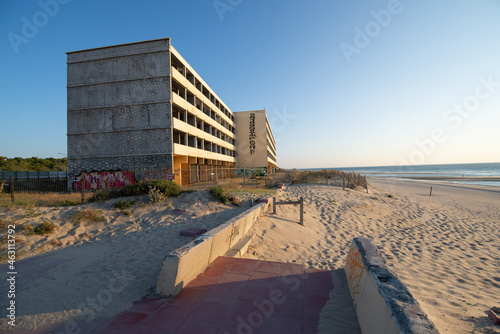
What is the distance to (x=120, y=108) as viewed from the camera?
21.2 m

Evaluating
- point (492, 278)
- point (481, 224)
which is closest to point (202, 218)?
point (492, 278)

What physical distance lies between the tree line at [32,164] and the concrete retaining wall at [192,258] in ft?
153

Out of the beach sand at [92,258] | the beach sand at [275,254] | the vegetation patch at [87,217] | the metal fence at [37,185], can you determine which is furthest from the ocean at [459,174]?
the metal fence at [37,185]

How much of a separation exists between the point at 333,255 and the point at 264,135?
41.8 m

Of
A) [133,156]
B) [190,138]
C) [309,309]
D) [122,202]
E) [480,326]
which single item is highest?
[190,138]

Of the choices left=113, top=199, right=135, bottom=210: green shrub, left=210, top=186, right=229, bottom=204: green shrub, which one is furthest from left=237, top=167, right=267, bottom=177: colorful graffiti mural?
left=113, top=199, right=135, bottom=210: green shrub

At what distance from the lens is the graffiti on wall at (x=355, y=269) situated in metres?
2.87

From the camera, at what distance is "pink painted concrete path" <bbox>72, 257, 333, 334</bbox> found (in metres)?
2.39

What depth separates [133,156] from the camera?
20766 mm

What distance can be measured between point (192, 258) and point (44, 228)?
16.6ft

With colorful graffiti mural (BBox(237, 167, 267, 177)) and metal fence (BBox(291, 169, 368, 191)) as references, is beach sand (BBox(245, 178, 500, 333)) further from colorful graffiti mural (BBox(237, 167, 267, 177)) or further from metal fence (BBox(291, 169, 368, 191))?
colorful graffiti mural (BBox(237, 167, 267, 177))

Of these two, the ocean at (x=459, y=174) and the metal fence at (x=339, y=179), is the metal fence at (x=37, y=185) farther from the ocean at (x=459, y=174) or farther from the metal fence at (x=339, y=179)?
Result: the ocean at (x=459, y=174)

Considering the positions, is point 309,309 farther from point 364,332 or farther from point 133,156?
point 133,156

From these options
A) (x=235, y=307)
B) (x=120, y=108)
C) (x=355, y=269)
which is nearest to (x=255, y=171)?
(x=120, y=108)
